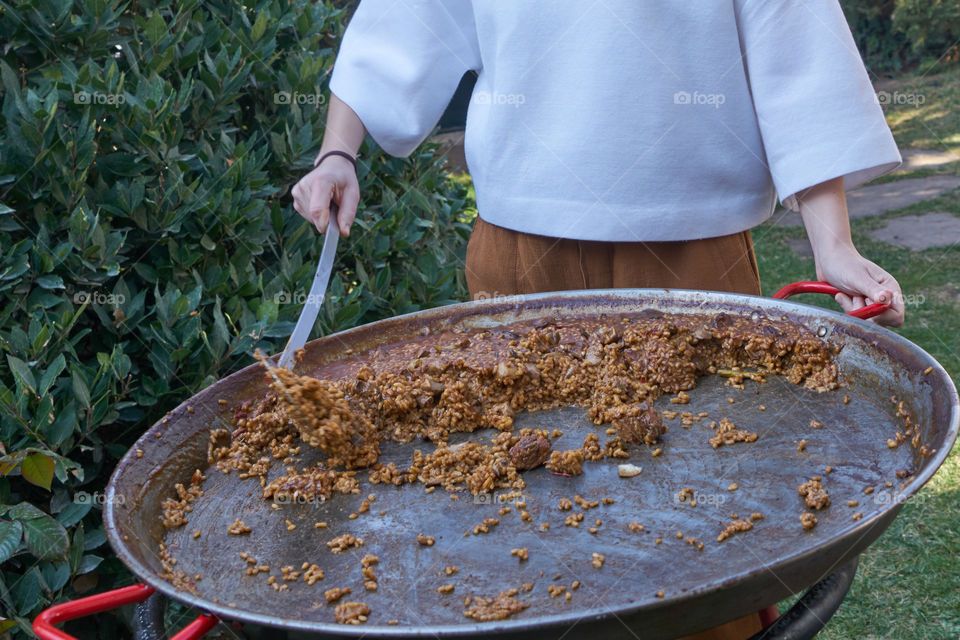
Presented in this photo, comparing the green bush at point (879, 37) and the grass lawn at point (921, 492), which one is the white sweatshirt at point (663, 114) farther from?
the green bush at point (879, 37)

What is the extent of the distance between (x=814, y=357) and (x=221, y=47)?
1.90 metres

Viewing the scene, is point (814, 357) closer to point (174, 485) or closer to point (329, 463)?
point (329, 463)

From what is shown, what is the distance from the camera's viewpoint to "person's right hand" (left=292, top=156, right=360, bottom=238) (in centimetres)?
189

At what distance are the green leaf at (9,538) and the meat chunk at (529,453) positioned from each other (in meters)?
0.97

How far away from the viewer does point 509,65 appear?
79.9 inches

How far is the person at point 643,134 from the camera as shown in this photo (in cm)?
179

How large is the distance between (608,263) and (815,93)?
611 mm

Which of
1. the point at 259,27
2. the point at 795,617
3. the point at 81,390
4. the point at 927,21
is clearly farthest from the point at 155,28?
the point at 927,21

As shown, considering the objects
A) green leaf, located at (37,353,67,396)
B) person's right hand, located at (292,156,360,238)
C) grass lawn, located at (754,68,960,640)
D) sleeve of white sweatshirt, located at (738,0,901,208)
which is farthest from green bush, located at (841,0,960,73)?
green leaf, located at (37,353,67,396)

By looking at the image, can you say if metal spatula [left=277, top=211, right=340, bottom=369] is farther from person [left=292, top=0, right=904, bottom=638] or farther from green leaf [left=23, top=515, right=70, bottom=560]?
green leaf [left=23, top=515, right=70, bottom=560]

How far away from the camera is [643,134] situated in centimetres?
192

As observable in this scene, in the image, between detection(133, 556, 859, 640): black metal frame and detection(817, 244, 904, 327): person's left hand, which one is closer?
detection(133, 556, 859, 640): black metal frame

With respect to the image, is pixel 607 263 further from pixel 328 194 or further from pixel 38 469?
pixel 38 469

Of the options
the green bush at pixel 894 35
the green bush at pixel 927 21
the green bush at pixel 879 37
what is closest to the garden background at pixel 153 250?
the green bush at pixel 927 21
